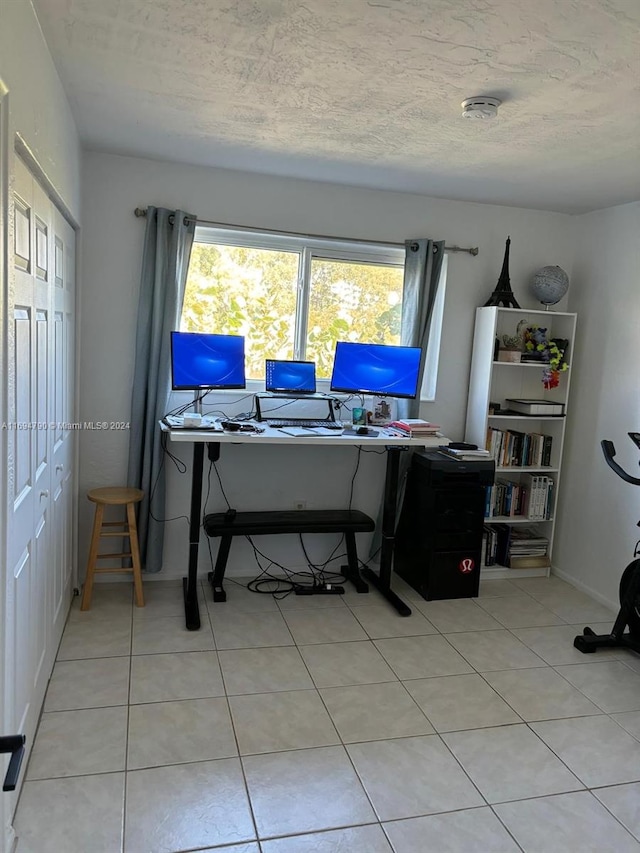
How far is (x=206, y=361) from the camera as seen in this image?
3516 mm

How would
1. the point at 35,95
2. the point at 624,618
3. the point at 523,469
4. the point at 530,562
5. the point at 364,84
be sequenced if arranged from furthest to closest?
the point at 530,562, the point at 523,469, the point at 624,618, the point at 364,84, the point at 35,95

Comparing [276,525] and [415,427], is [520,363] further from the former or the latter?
[276,525]

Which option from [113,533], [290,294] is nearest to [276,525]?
[113,533]

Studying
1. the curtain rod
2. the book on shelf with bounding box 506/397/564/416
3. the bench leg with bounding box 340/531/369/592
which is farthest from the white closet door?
the book on shelf with bounding box 506/397/564/416

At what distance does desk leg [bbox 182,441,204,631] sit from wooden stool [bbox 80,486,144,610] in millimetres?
278

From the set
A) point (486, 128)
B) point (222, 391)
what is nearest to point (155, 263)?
point (222, 391)

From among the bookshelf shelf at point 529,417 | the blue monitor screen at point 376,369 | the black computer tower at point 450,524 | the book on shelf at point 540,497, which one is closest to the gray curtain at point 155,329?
the blue monitor screen at point 376,369

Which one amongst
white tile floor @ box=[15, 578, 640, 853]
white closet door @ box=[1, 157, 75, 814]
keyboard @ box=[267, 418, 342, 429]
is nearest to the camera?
white closet door @ box=[1, 157, 75, 814]

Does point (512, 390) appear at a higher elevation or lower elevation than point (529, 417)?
higher

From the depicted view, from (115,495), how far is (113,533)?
9.2 inches

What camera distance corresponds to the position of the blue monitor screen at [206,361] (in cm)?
344

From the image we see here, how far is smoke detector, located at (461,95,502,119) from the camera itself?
2.41 m

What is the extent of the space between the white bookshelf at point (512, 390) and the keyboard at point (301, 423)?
1.01 meters

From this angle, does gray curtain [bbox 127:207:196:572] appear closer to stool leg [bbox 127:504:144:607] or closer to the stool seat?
the stool seat
